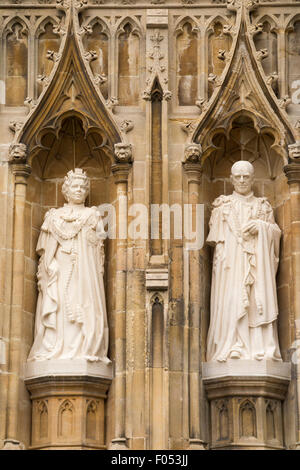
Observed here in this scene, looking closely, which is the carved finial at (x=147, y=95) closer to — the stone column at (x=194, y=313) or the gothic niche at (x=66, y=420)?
the stone column at (x=194, y=313)

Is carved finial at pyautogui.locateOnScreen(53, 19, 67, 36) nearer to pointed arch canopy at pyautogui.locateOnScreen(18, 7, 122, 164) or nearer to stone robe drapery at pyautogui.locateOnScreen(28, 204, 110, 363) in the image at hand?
pointed arch canopy at pyautogui.locateOnScreen(18, 7, 122, 164)

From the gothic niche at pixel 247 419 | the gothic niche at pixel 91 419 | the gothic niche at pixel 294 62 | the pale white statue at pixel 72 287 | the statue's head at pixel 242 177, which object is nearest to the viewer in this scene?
the gothic niche at pixel 247 419

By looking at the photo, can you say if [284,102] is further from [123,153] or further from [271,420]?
[271,420]

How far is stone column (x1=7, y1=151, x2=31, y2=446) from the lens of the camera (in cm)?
2247

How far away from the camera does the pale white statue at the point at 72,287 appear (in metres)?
22.6

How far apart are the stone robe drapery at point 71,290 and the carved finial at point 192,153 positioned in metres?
1.33

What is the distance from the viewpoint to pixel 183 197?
2320 centimetres

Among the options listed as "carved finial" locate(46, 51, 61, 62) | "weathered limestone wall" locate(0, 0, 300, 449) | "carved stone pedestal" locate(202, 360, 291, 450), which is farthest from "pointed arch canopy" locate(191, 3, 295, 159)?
"carved stone pedestal" locate(202, 360, 291, 450)

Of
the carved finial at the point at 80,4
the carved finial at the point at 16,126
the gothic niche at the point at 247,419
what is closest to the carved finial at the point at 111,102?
the carved finial at the point at 16,126

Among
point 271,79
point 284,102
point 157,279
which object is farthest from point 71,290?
point 271,79

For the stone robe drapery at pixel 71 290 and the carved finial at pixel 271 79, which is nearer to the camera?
the stone robe drapery at pixel 71 290

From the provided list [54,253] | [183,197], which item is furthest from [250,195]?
[54,253]

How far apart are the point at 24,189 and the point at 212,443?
154 inches

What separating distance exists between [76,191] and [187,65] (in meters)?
2.14
